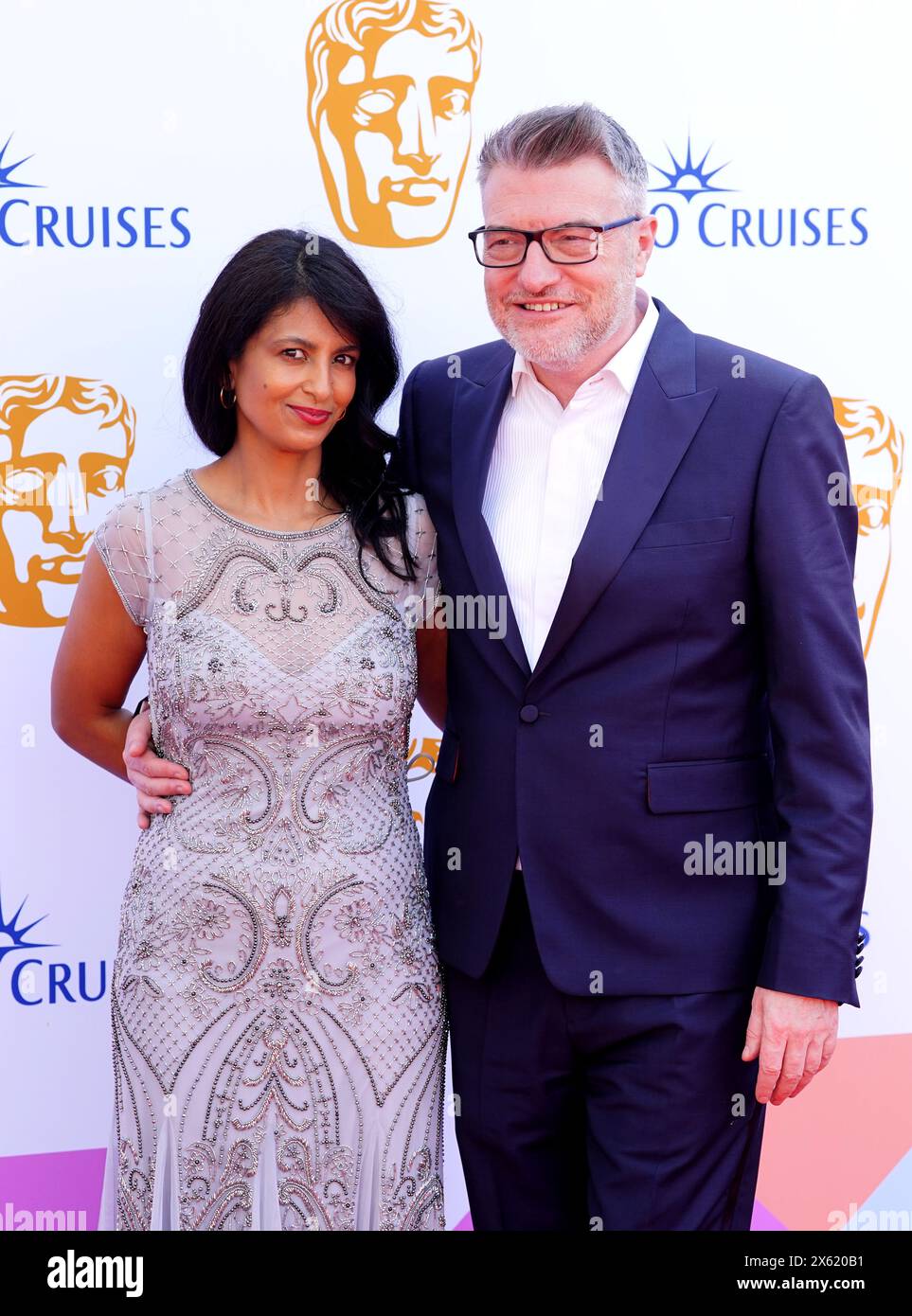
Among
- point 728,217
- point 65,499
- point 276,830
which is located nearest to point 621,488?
point 276,830

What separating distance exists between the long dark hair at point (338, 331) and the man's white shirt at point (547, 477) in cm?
16

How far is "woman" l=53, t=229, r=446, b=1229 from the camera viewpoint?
1.75m

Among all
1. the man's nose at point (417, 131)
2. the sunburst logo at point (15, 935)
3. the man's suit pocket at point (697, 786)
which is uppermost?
the man's nose at point (417, 131)

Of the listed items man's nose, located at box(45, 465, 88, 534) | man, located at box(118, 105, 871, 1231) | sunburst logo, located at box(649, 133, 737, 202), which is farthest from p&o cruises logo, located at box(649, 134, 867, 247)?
man's nose, located at box(45, 465, 88, 534)

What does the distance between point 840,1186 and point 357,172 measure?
6.79ft

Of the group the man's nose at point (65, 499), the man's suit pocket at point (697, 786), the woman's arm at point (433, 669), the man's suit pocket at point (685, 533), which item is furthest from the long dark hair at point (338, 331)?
the man's nose at point (65, 499)

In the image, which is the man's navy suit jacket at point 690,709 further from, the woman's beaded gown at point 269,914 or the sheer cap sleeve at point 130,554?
the sheer cap sleeve at point 130,554

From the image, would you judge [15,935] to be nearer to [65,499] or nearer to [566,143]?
[65,499]

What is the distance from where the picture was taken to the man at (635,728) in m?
1.68

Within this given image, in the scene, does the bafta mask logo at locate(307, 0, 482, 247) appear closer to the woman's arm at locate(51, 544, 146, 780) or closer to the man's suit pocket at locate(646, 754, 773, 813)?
the woman's arm at locate(51, 544, 146, 780)

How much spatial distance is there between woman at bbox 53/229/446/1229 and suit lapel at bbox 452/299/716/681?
13cm

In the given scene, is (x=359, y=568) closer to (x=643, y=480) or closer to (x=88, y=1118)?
(x=643, y=480)

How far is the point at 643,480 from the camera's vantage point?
67.1 inches

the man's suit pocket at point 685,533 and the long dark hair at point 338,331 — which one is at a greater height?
the long dark hair at point 338,331
